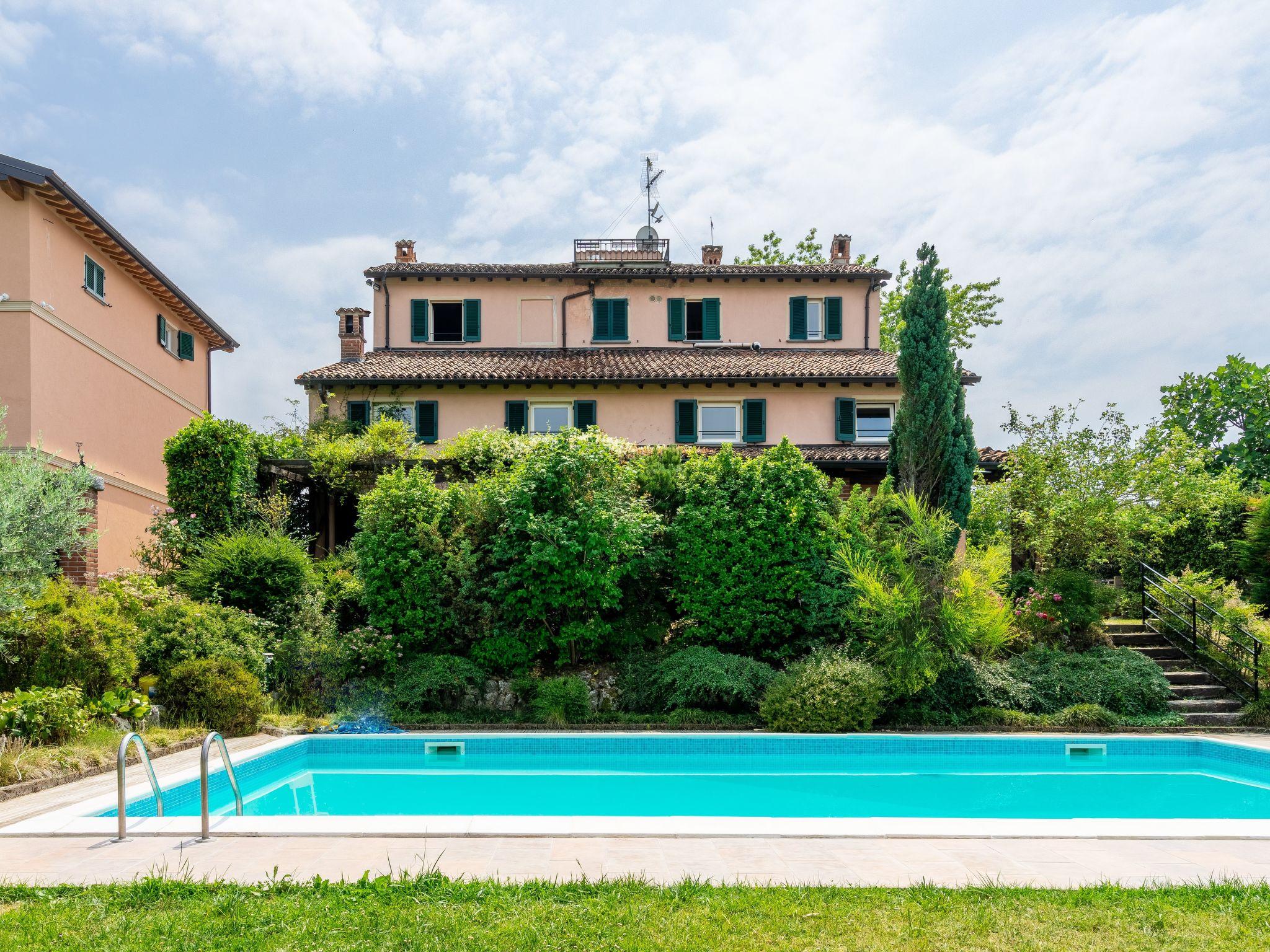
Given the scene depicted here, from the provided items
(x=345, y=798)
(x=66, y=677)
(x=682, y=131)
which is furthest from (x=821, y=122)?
(x=66, y=677)

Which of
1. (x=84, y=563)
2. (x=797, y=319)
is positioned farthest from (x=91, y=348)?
(x=797, y=319)

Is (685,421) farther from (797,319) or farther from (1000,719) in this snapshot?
(1000,719)

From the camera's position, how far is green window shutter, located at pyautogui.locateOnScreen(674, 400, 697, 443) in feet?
75.4

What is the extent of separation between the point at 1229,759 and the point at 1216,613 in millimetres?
4672

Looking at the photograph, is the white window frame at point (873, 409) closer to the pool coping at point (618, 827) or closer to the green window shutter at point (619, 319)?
the green window shutter at point (619, 319)

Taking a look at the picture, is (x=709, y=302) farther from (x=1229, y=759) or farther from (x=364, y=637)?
(x=1229, y=759)

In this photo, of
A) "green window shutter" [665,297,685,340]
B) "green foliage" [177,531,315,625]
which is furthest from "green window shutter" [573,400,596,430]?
"green foliage" [177,531,315,625]

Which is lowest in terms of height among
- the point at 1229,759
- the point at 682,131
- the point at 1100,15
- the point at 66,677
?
the point at 1229,759

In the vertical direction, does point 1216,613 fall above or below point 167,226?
below

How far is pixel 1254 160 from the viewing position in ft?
47.3

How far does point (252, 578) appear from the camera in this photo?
1375 cm

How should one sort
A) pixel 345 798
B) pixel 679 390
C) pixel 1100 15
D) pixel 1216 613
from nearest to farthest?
pixel 345 798
pixel 1100 15
pixel 1216 613
pixel 679 390

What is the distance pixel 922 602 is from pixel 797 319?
1461 cm

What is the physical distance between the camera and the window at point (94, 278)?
17656mm
